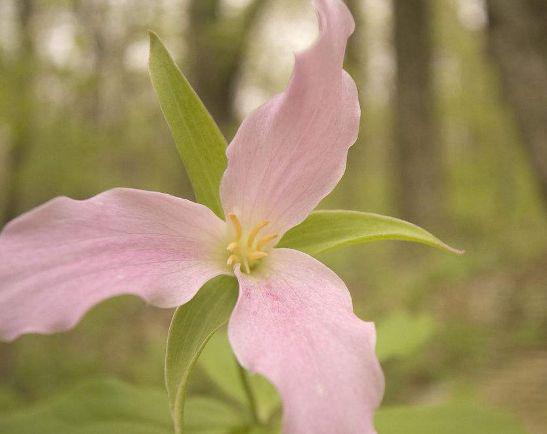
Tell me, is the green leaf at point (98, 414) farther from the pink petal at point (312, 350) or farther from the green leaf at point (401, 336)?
the green leaf at point (401, 336)

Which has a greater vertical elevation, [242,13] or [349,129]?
[349,129]

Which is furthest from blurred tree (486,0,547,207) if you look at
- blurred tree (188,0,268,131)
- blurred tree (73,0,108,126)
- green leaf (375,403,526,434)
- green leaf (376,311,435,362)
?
blurred tree (73,0,108,126)

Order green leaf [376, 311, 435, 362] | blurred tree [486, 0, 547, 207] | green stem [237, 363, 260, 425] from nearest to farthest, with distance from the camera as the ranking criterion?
green stem [237, 363, 260, 425]
green leaf [376, 311, 435, 362]
blurred tree [486, 0, 547, 207]

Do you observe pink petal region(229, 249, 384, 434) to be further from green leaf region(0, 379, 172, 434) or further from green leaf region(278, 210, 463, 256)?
green leaf region(0, 379, 172, 434)

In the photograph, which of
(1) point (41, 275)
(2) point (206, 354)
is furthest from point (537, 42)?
(1) point (41, 275)

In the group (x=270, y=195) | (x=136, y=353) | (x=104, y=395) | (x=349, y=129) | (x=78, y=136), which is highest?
(x=349, y=129)

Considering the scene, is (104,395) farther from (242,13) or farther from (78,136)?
(242,13)

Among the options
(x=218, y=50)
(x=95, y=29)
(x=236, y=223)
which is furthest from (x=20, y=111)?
(x=218, y=50)
